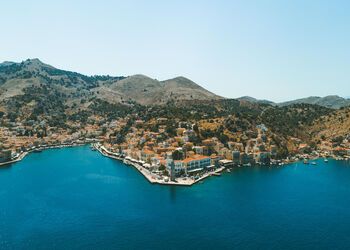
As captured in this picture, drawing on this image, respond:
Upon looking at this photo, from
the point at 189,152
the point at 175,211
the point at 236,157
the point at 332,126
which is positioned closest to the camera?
the point at 175,211

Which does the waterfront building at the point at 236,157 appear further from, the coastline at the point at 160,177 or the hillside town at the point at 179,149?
the coastline at the point at 160,177

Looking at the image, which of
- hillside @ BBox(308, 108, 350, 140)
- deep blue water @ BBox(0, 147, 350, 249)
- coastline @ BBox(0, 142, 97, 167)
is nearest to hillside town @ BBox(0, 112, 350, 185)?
coastline @ BBox(0, 142, 97, 167)

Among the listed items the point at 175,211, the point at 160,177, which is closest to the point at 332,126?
the point at 160,177

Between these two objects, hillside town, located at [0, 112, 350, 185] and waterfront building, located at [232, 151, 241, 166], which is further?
waterfront building, located at [232, 151, 241, 166]

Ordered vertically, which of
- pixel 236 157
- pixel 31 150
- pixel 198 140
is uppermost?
pixel 198 140

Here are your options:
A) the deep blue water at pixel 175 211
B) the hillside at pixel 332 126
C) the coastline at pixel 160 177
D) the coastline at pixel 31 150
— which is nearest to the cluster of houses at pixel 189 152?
the coastline at pixel 160 177

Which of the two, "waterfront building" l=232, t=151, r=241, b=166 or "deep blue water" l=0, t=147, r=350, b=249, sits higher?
"waterfront building" l=232, t=151, r=241, b=166

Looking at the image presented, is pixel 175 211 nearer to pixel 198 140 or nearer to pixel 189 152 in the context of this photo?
pixel 189 152

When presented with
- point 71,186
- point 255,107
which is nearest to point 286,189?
point 71,186

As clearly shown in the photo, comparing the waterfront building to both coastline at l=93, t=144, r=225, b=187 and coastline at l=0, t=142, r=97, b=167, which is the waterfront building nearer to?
coastline at l=93, t=144, r=225, b=187
